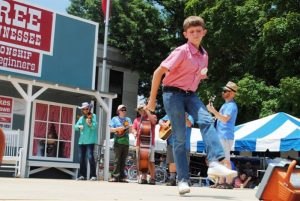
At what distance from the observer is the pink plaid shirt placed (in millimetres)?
4606

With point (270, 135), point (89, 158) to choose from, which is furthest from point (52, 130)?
point (270, 135)

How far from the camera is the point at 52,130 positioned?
14.0 metres

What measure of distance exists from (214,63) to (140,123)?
15.5 m

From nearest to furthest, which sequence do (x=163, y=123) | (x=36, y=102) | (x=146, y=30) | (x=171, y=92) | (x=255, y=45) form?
1. (x=171, y=92)
2. (x=163, y=123)
3. (x=36, y=102)
4. (x=255, y=45)
5. (x=146, y=30)

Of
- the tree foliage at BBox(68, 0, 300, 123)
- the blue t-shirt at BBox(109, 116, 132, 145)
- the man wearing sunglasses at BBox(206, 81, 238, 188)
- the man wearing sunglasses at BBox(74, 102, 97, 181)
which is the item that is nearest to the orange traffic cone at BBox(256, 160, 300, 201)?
the man wearing sunglasses at BBox(206, 81, 238, 188)

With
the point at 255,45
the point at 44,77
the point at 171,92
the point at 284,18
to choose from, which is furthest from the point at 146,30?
the point at 171,92

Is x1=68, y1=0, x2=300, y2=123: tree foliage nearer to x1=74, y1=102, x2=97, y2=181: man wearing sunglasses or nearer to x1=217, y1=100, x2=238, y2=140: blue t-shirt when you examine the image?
x1=74, y1=102, x2=97, y2=181: man wearing sunglasses

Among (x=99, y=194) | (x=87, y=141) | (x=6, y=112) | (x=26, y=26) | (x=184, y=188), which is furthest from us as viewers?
(x=26, y=26)

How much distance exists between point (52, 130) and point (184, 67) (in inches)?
391

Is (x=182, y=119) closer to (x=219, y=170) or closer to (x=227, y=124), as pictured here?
(x=219, y=170)

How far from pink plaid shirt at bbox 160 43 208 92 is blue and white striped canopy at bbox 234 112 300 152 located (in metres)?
8.22

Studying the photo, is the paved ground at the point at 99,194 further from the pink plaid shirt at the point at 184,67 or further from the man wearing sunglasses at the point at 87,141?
the man wearing sunglasses at the point at 87,141

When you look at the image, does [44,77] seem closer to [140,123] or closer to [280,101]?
[140,123]

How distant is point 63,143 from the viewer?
1422cm
